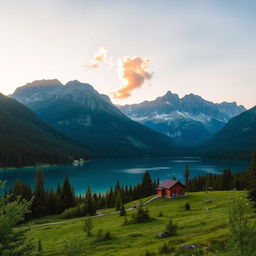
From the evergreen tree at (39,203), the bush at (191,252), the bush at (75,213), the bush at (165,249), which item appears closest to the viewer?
the bush at (191,252)

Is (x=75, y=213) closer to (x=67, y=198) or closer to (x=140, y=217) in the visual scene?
(x=67, y=198)

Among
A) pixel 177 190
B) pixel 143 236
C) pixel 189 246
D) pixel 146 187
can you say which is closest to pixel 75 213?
pixel 177 190

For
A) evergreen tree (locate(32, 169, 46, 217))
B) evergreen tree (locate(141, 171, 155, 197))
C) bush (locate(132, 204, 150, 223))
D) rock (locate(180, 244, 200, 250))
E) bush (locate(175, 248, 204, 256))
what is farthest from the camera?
evergreen tree (locate(141, 171, 155, 197))

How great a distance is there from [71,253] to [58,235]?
1479 inches

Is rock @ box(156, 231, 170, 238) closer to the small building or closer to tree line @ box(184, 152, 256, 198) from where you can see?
the small building

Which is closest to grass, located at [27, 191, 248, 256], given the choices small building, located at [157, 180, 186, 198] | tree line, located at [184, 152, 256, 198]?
small building, located at [157, 180, 186, 198]

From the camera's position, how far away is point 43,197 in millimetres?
93812

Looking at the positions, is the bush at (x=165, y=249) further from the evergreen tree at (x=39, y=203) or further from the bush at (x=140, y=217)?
the evergreen tree at (x=39, y=203)

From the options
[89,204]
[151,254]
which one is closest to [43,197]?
[89,204]

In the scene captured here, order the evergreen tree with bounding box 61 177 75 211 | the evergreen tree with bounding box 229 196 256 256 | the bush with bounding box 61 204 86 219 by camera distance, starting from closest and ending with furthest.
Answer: the evergreen tree with bounding box 229 196 256 256 → the bush with bounding box 61 204 86 219 → the evergreen tree with bounding box 61 177 75 211

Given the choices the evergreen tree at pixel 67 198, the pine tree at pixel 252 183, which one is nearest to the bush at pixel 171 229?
the pine tree at pixel 252 183

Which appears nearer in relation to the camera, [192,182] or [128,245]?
[128,245]

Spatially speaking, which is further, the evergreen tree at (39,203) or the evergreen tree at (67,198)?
the evergreen tree at (67,198)

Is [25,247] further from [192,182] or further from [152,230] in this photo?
[192,182]
